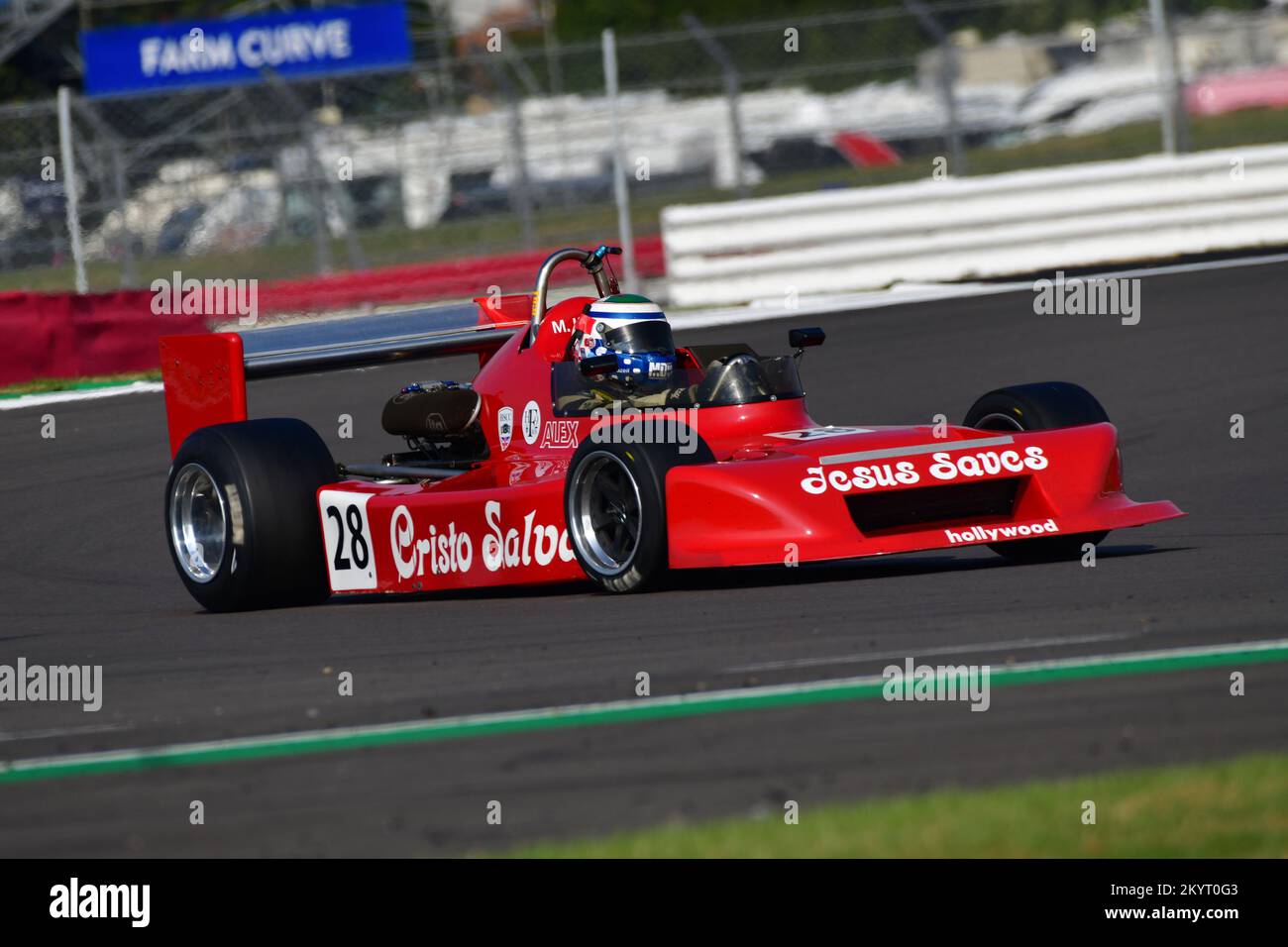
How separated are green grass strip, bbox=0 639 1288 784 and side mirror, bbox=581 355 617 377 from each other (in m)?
3.24

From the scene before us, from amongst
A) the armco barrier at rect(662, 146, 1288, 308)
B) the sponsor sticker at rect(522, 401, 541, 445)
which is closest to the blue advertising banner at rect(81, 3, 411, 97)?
the armco barrier at rect(662, 146, 1288, 308)

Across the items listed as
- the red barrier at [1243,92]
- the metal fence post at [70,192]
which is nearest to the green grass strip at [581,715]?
the metal fence post at [70,192]

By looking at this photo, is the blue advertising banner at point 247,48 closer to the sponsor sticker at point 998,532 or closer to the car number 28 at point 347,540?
the car number 28 at point 347,540

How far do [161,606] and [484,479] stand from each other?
1831mm

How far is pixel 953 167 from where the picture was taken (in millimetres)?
20422

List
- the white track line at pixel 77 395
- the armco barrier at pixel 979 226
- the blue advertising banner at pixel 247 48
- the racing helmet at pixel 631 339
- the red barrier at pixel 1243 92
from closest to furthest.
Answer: the racing helmet at pixel 631 339 < the white track line at pixel 77 395 < the armco barrier at pixel 979 226 < the red barrier at pixel 1243 92 < the blue advertising banner at pixel 247 48

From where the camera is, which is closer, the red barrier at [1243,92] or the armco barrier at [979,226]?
the armco barrier at [979,226]

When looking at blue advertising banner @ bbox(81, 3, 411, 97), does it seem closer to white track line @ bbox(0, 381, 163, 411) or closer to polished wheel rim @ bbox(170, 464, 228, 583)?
white track line @ bbox(0, 381, 163, 411)

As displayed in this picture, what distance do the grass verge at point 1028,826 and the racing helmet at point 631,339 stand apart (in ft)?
15.6

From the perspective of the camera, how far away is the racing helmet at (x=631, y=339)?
31.3ft

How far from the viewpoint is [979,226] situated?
19109 millimetres

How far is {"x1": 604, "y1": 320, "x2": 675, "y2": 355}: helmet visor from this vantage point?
31.3 feet

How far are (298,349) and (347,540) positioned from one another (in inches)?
49.4
